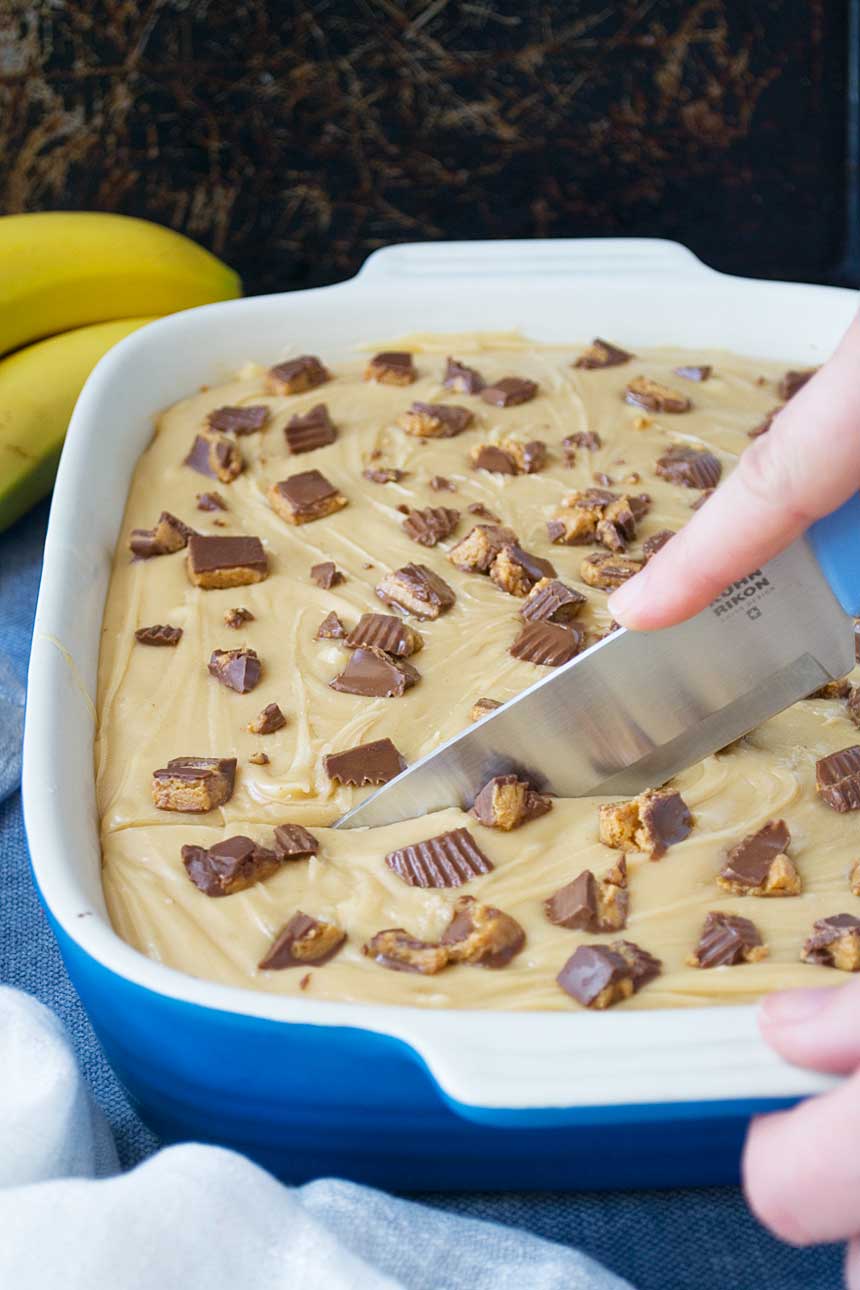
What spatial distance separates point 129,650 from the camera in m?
2.13

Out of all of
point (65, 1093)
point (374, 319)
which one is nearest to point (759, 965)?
point (65, 1093)

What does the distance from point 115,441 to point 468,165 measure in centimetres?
144

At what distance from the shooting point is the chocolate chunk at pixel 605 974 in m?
1.52

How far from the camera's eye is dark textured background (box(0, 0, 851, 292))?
129 inches

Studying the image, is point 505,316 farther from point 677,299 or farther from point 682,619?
point 682,619

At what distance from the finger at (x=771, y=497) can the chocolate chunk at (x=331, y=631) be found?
0.65 m

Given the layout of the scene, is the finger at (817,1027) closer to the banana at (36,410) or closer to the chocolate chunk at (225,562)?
the chocolate chunk at (225,562)

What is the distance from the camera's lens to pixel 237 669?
2043 mm

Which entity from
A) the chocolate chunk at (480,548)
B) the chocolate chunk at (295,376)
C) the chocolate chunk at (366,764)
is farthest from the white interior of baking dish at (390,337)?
the chocolate chunk at (480,548)

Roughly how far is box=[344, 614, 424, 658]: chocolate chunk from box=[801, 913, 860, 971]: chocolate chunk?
0.75 m

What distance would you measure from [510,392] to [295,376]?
409 millimetres

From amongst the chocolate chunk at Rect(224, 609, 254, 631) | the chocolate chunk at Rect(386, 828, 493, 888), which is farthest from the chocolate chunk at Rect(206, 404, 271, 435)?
the chocolate chunk at Rect(386, 828, 493, 888)

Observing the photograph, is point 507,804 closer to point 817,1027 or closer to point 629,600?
point 629,600

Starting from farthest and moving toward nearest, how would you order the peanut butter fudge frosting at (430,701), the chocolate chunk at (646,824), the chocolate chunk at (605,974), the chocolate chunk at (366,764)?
1. the chocolate chunk at (366,764)
2. the chocolate chunk at (646,824)
3. the peanut butter fudge frosting at (430,701)
4. the chocolate chunk at (605,974)
